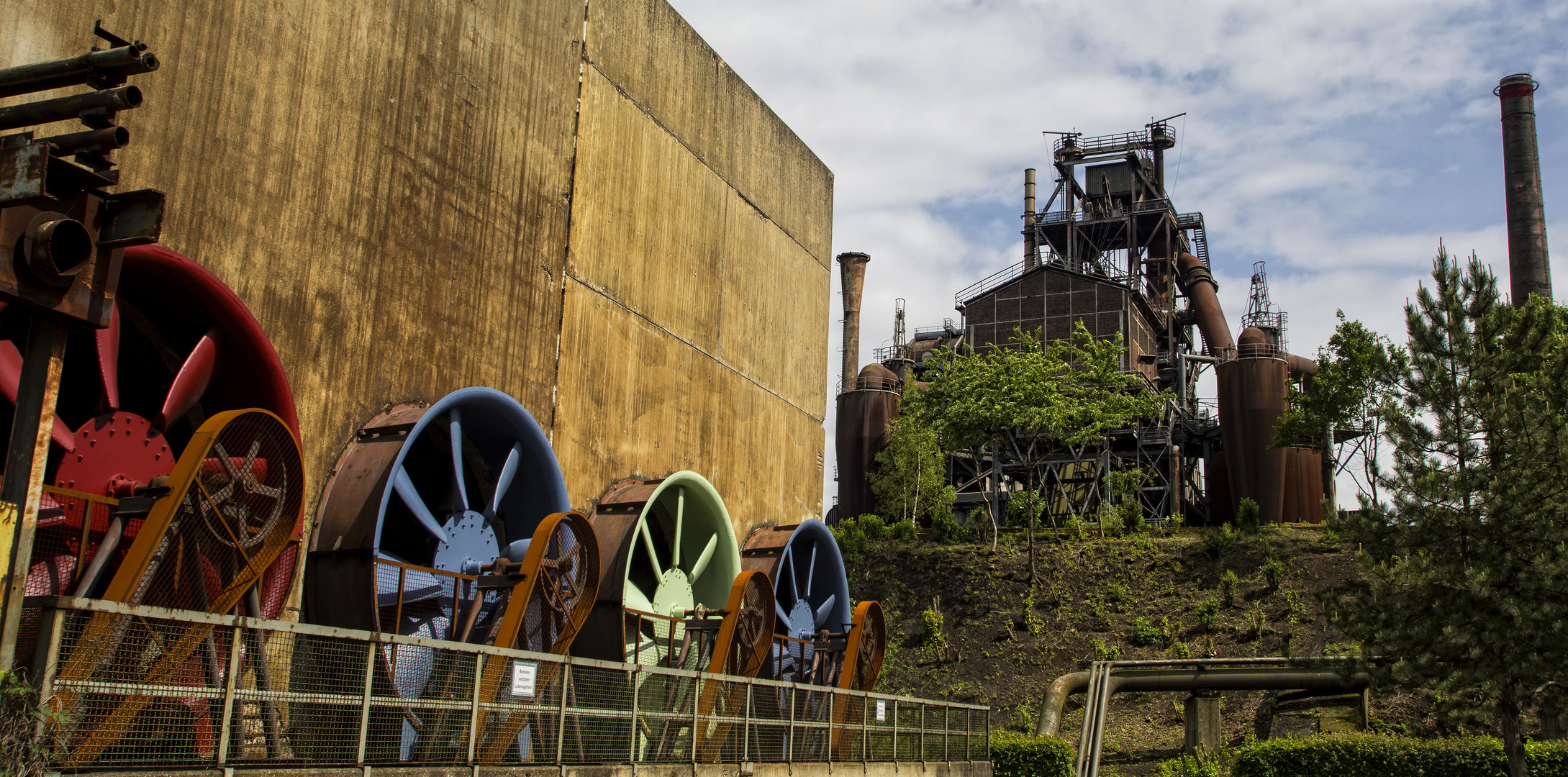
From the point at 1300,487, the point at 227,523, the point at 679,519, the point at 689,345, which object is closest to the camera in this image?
the point at 227,523

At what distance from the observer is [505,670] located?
27.9ft

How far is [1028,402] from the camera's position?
109ft

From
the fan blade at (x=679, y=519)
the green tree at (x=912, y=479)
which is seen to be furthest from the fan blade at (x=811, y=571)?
the green tree at (x=912, y=479)

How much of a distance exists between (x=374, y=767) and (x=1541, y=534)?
14.9m

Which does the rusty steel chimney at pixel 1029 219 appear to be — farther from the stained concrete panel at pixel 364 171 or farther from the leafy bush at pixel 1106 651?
the stained concrete panel at pixel 364 171

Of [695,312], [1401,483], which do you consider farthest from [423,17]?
[1401,483]

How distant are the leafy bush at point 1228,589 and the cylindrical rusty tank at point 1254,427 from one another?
733 centimetres

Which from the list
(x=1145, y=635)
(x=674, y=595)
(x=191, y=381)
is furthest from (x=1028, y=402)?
(x=191, y=381)

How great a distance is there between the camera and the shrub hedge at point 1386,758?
18.4m

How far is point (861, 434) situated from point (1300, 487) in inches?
585

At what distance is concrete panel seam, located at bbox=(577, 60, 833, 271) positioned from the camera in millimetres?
→ 15289

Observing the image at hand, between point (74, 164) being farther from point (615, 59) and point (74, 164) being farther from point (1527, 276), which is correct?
point (1527, 276)

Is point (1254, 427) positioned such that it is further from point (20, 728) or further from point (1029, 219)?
point (20, 728)

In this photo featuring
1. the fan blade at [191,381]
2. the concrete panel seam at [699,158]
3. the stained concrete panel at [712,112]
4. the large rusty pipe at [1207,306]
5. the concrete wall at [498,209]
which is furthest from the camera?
the large rusty pipe at [1207,306]
